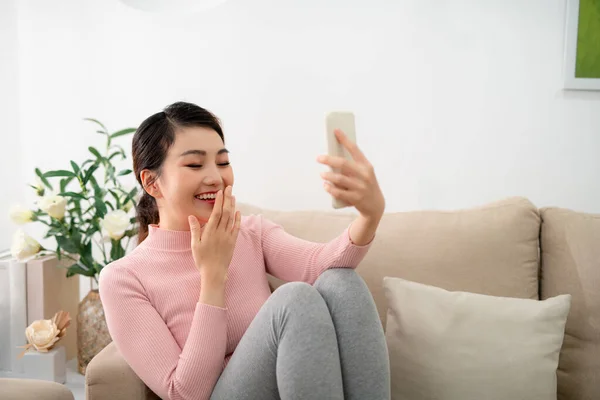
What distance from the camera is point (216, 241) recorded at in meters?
1.38

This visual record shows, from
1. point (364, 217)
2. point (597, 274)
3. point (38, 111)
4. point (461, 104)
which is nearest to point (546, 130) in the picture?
point (461, 104)

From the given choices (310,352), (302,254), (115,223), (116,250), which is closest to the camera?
(310,352)

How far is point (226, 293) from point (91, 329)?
0.76m

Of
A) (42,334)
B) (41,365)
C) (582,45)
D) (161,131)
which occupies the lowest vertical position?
(41,365)

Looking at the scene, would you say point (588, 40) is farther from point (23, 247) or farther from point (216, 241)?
point (23, 247)

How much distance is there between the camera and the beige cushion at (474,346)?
1421 mm

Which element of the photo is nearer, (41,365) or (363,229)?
(363,229)

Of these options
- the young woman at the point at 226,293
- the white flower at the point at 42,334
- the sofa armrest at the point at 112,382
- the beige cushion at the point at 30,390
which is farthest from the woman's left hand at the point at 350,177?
the white flower at the point at 42,334

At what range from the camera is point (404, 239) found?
1.68 metres

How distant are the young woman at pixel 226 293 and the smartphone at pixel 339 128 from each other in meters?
0.02

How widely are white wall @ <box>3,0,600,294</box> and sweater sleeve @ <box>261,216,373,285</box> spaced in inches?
26.8

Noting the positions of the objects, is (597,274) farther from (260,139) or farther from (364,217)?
(260,139)

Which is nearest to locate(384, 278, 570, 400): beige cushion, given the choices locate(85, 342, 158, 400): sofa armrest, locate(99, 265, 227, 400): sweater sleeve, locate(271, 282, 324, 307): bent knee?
locate(271, 282, 324, 307): bent knee

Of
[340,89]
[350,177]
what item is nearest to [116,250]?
[340,89]
